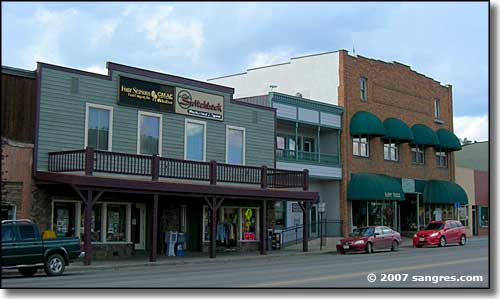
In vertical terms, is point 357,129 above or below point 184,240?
above

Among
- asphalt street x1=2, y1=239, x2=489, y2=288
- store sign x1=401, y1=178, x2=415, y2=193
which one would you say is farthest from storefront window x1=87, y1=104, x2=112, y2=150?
store sign x1=401, y1=178, x2=415, y2=193

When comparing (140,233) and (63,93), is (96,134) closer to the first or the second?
(63,93)

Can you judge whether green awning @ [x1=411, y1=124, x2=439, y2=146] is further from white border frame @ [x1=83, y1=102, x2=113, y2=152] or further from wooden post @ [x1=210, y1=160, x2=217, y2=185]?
white border frame @ [x1=83, y1=102, x2=113, y2=152]

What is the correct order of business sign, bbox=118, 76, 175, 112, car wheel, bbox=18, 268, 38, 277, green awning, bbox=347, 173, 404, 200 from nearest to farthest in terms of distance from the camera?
car wheel, bbox=18, 268, 38, 277
business sign, bbox=118, 76, 175, 112
green awning, bbox=347, 173, 404, 200

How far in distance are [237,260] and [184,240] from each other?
3094 millimetres

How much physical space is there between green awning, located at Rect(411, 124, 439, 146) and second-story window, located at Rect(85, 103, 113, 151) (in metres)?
26.0

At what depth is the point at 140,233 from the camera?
103ft

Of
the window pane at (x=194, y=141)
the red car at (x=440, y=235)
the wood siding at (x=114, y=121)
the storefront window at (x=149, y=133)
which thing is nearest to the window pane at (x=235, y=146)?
the wood siding at (x=114, y=121)

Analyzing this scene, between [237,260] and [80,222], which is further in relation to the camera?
[237,260]

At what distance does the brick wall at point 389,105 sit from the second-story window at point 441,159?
13.4 inches

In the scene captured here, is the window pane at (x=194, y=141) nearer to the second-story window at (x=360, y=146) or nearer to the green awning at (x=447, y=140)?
the second-story window at (x=360, y=146)

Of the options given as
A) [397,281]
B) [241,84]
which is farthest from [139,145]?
[241,84]

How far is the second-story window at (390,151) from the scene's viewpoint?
1883 inches

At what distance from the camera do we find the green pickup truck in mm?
21141
